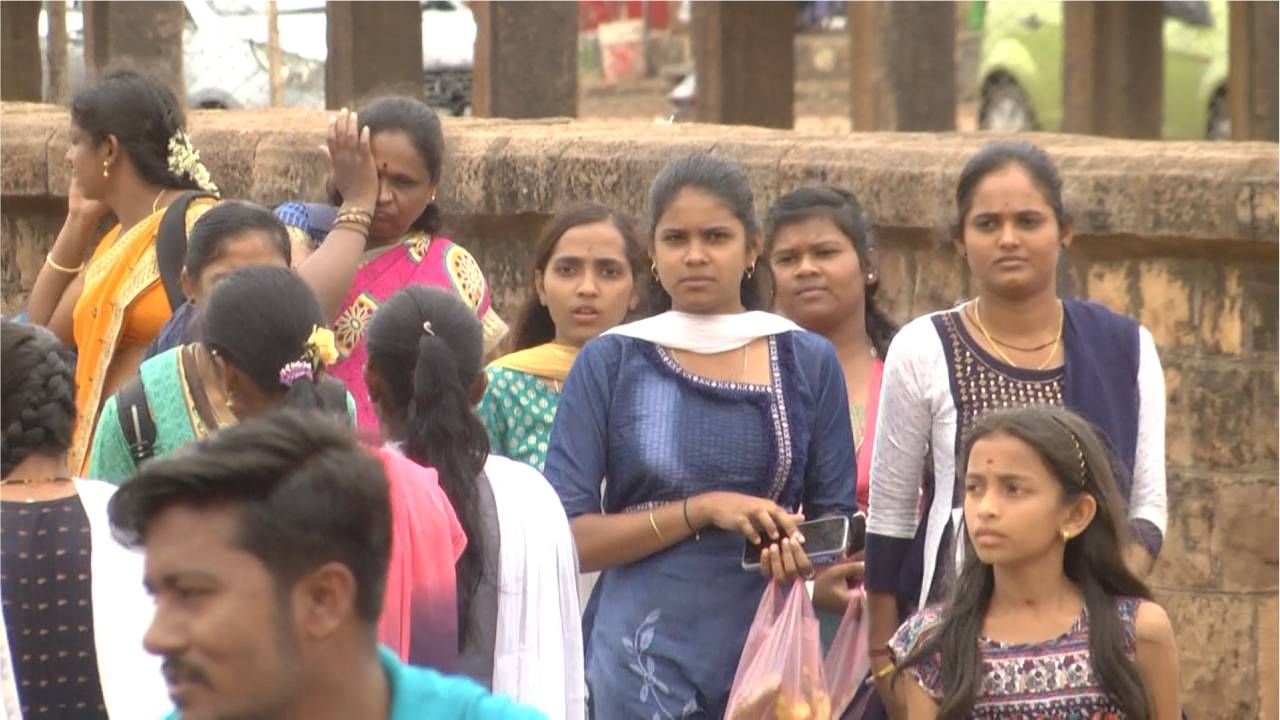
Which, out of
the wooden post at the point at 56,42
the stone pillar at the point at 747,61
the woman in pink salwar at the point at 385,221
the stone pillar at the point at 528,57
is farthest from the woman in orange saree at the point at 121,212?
the wooden post at the point at 56,42

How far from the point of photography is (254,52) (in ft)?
64.2

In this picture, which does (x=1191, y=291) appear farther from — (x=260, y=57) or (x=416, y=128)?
(x=260, y=57)

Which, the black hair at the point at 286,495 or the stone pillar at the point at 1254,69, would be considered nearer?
the black hair at the point at 286,495

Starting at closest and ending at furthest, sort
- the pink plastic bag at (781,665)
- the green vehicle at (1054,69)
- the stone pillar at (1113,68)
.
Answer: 1. the pink plastic bag at (781,665)
2. the stone pillar at (1113,68)
3. the green vehicle at (1054,69)

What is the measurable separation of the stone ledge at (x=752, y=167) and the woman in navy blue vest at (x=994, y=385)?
1497 mm

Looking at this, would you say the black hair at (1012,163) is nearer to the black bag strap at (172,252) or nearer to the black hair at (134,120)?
the black bag strap at (172,252)

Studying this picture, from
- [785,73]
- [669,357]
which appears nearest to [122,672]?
[669,357]

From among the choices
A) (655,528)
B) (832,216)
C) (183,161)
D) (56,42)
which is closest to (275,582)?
(655,528)

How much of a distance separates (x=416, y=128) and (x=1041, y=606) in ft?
6.59

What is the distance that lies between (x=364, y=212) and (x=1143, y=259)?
202 centimetres

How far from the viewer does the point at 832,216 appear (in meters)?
5.55

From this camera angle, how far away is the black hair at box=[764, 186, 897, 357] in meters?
5.55

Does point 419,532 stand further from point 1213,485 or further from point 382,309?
point 1213,485

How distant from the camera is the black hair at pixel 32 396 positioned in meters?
4.01
